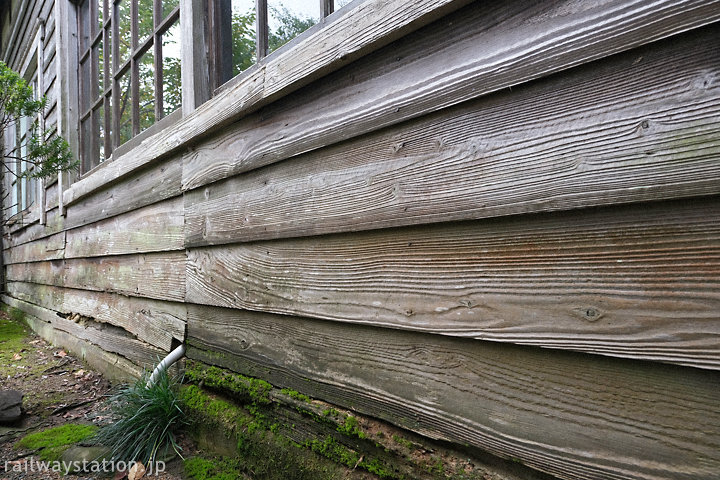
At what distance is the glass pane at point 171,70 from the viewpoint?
260 centimetres

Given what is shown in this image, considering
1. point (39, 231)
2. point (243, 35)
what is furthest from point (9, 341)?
point (243, 35)

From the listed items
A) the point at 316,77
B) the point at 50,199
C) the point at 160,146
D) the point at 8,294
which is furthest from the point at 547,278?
the point at 8,294

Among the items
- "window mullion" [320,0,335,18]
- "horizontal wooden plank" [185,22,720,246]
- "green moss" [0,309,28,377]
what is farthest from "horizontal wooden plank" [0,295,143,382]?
"window mullion" [320,0,335,18]

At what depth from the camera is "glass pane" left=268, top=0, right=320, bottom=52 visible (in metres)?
1.72

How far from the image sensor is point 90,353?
3574 millimetres

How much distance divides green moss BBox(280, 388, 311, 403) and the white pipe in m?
0.89

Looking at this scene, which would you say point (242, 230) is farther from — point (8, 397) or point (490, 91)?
point (8, 397)

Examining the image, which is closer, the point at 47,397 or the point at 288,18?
the point at 288,18

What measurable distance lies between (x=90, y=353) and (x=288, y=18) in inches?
122

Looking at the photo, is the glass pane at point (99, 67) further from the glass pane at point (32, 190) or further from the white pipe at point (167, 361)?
the glass pane at point (32, 190)

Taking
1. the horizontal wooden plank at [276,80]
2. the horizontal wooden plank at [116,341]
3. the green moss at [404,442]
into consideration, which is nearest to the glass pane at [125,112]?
the horizontal wooden plank at [276,80]

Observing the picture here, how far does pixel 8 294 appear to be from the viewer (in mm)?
7277

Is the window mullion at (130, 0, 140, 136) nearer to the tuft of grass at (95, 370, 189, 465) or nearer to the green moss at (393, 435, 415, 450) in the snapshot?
the tuft of grass at (95, 370, 189, 465)

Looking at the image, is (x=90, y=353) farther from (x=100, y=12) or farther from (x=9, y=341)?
(x=100, y=12)
